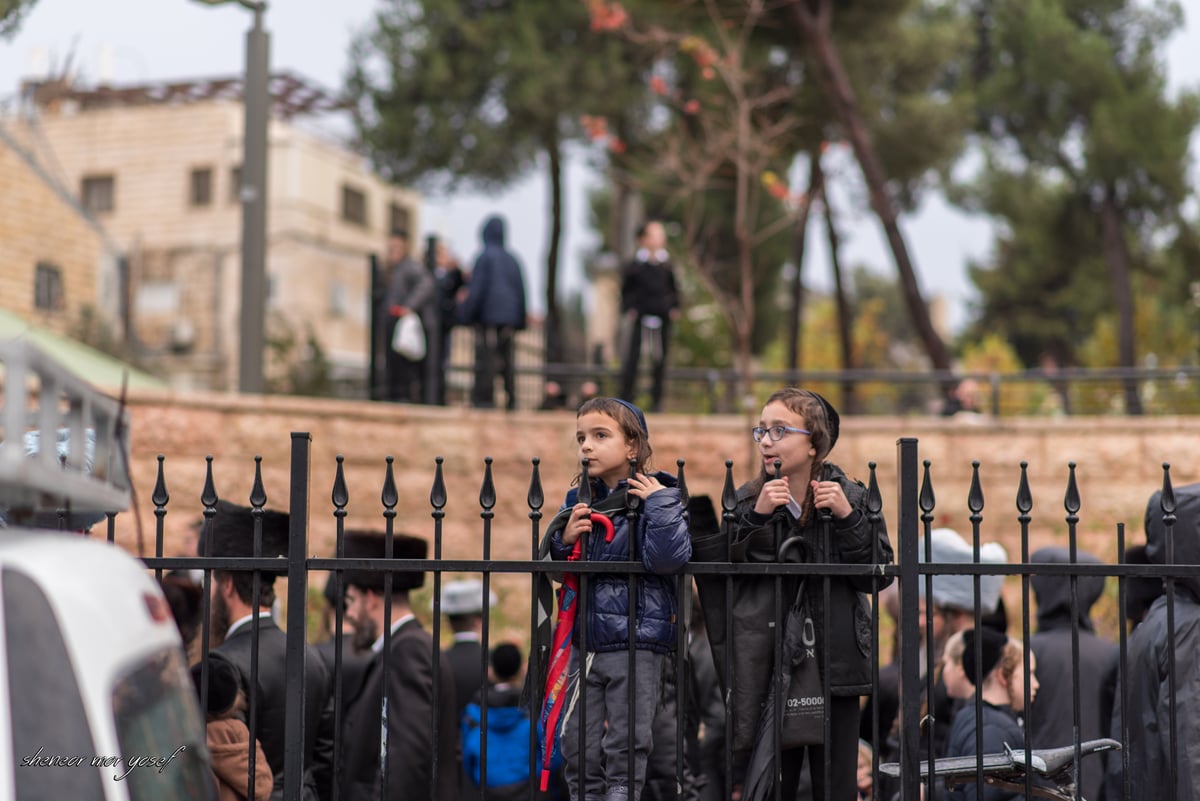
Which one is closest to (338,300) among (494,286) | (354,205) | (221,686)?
(354,205)

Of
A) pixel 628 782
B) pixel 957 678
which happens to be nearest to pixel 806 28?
pixel 957 678

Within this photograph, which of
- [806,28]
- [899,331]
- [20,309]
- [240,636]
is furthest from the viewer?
[899,331]

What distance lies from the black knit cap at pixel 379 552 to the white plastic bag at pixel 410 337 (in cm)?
702

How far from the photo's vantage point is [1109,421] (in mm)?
13047

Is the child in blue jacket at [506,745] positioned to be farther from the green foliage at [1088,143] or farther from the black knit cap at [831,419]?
the green foliage at [1088,143]

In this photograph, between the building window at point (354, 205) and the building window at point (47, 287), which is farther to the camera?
the building window at point (354, 205)

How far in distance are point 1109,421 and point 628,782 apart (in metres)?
10.3

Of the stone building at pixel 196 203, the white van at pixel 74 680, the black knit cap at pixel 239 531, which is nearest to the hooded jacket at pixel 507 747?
the black knit cap at pixel 239 531

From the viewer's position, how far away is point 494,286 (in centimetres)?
1260

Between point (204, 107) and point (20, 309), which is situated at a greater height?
point (204, 107)

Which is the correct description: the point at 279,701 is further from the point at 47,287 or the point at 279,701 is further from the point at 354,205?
the point at 354,205

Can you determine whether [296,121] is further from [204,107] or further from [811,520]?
[811,520]

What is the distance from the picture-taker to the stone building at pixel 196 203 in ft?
130

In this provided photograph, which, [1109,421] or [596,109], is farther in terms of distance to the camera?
[596,109]
